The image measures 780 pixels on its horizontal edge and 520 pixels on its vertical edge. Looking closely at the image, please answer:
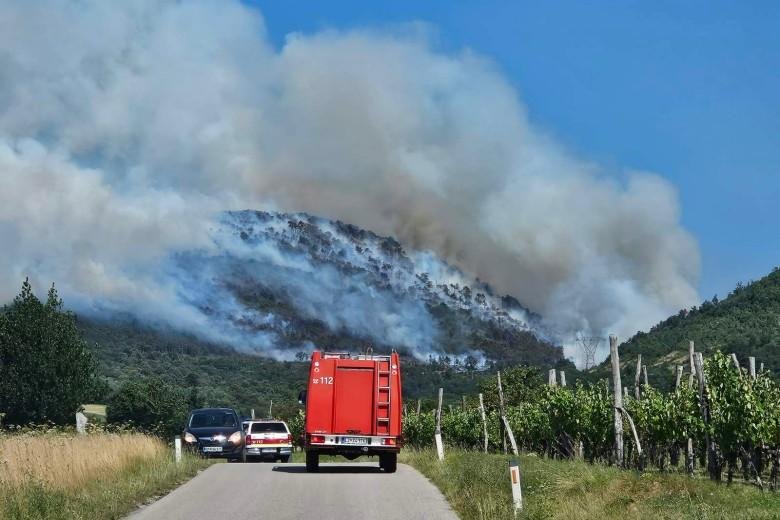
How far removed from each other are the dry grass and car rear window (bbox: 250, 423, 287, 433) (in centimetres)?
1437

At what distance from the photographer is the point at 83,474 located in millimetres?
18484

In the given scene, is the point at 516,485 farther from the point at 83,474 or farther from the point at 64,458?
the point at 64,458

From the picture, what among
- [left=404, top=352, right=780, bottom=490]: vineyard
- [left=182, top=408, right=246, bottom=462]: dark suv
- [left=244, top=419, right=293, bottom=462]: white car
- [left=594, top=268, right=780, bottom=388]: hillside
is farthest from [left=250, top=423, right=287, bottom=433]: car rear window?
[left=594, top=268, right=780, bottom=388]: hillside

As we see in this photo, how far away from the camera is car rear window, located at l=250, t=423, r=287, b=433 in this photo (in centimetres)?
3903

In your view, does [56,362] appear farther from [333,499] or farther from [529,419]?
[333,499]

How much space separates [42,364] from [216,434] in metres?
49.9

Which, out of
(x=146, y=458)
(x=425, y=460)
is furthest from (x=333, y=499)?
(x=425, y=460)

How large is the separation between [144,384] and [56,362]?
77.5 feet

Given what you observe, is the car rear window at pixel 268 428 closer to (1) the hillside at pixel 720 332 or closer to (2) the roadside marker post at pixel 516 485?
(2) the roadside marker post at pixel 516 485

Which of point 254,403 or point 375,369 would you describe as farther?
point 254,403

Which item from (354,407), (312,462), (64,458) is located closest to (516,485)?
(64,458)

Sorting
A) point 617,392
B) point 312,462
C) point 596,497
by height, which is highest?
point 617,392

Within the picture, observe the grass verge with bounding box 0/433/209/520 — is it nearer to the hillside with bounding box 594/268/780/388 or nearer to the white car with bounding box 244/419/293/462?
the white car with bounding box 244/419/293/462

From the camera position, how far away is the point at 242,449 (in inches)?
1259
